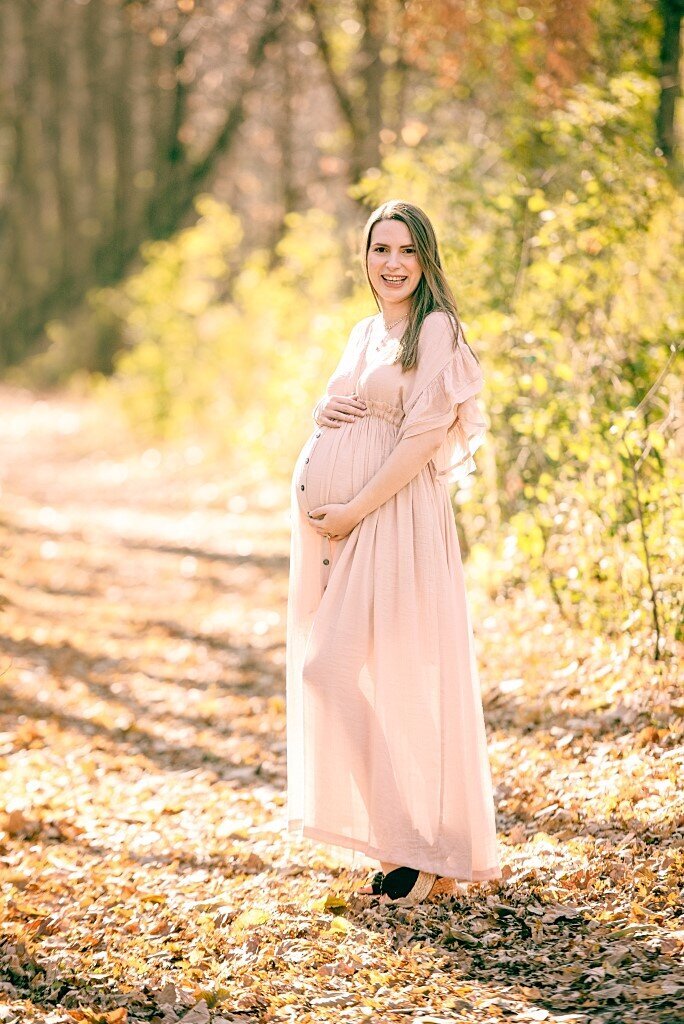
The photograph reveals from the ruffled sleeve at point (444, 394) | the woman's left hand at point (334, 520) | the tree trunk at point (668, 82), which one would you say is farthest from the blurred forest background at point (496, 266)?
the woman's left hand at point (334, 520)

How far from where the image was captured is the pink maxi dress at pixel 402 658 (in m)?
4.16

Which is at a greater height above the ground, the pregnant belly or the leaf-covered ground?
the pregnant belly

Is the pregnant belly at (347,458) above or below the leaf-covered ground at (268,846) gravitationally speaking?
above

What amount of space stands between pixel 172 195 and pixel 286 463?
52.2 ft

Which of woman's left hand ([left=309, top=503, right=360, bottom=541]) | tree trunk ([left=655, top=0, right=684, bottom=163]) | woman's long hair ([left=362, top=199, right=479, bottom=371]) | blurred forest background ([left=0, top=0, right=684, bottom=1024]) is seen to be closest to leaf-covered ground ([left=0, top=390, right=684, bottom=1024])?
blurred forest background ([left=0, top=0, right=684, bottom=1024])

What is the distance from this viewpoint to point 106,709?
24.9 ft

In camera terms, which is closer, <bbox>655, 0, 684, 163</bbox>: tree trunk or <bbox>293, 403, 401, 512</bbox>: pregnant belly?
<bbox>293, 403, 401, 512</bbox>: pregnant belly

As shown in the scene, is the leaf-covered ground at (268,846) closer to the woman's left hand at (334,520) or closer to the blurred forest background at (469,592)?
the blurred forest background at (469,592)

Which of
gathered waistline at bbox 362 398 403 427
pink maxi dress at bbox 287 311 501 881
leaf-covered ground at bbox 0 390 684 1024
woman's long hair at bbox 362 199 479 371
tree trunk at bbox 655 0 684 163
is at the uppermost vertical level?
tree trunk at bbox 655 0 684 163

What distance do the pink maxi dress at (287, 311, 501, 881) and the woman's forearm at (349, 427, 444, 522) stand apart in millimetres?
42

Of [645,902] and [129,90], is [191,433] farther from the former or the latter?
[645,902]

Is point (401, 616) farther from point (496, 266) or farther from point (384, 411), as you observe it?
point (496, 266)

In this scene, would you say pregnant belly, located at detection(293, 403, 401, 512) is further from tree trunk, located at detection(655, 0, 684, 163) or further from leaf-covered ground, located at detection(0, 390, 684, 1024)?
tree trunk, located at detection(655, 0, 684, 163)

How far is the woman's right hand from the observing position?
4.34 meters
